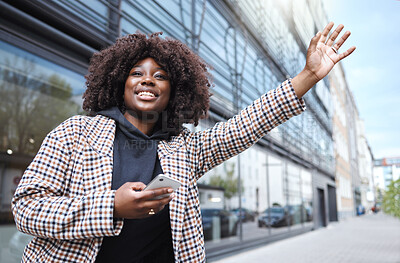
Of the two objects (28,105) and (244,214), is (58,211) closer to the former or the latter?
(28,105)

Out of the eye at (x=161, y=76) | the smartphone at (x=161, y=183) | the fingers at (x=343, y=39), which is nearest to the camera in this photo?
the smartphone at (x=161, y=183)

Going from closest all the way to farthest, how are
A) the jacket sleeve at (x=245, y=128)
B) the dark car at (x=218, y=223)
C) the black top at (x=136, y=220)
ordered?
1. the black top at (x=136, y=220)
2. the jacket sleeve at (x=245, y=128)
3. the dark car at (x=218, y=223)

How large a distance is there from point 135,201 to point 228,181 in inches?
273

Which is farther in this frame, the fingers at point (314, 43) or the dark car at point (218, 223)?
the dark car at point (218, 223)

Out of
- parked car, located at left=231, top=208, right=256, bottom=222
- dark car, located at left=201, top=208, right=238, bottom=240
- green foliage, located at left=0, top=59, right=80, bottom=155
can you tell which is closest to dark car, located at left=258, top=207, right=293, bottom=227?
parked car, located at left=231, top=208, right=256, bottom=222

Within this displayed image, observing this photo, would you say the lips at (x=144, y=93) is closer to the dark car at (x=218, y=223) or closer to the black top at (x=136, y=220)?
the black top at (x=136, y=220)

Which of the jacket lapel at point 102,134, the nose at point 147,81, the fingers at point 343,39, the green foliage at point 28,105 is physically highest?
the green foliage at point 28,105

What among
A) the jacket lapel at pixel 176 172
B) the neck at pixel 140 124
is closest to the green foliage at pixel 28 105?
the neck at pixel 140 124

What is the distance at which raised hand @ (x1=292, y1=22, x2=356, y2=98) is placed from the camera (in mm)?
1378

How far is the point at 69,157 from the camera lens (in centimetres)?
120

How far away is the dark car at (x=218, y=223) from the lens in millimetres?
6777

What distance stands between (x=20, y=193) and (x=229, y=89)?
746 cm

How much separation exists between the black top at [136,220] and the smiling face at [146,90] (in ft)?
0.33

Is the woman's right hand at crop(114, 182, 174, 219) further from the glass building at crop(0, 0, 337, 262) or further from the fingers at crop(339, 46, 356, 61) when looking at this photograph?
the glass building at crop(0, 0, 337, 262)
